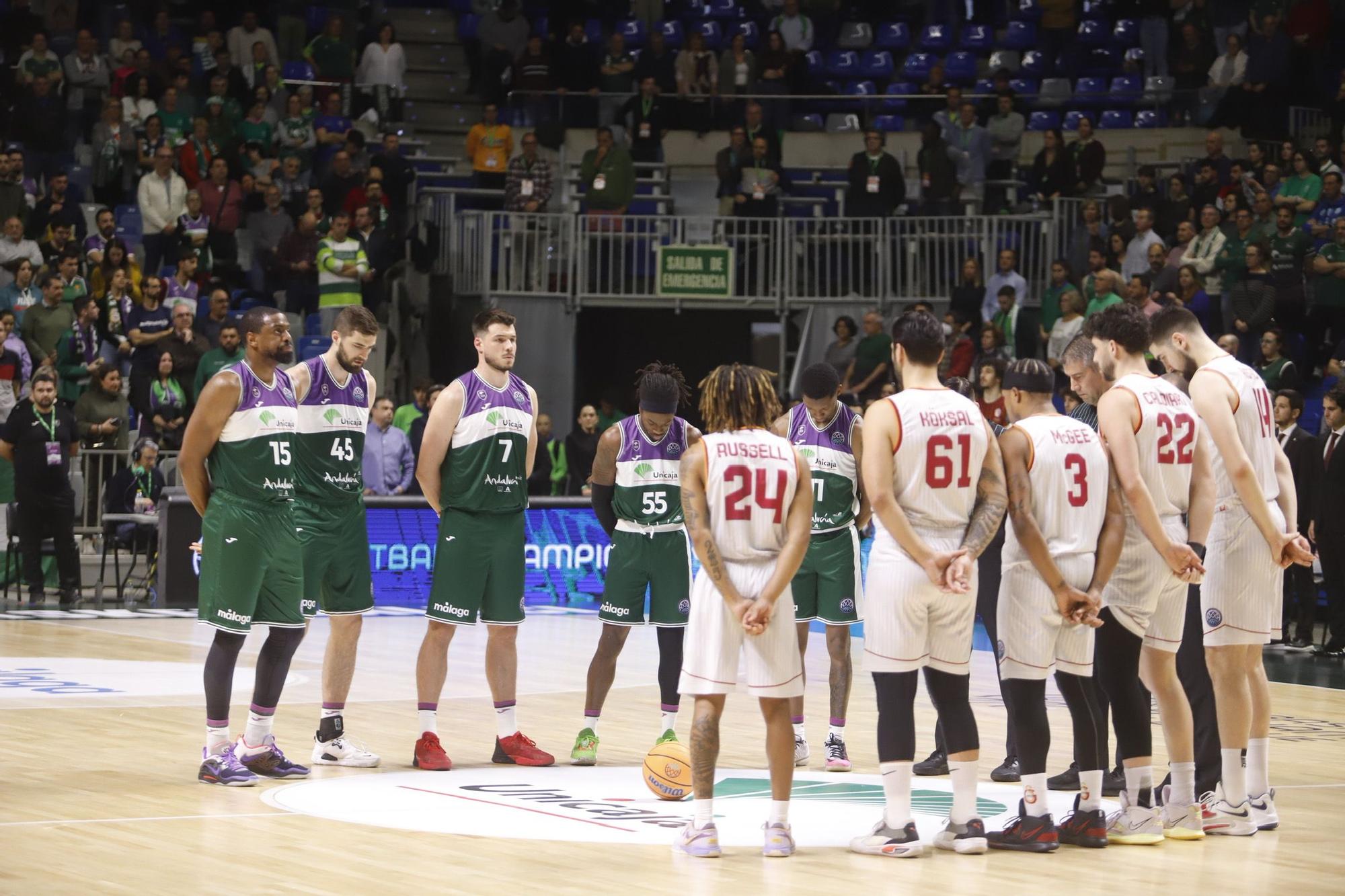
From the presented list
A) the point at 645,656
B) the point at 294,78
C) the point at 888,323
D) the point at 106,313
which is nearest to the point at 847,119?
the point at 888,323

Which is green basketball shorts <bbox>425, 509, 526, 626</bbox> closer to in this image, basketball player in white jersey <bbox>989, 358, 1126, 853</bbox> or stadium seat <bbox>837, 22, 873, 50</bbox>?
basketball player in white jersey <bbox>989, 358, 1126, 853</bbox>

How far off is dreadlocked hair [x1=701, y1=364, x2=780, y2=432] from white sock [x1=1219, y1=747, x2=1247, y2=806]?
245 cm

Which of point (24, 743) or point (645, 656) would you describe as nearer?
point (24, 743)

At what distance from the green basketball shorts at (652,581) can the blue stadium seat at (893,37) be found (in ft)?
58.1

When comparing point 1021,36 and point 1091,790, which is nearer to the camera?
point 1091,790

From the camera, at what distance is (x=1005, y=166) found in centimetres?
2280

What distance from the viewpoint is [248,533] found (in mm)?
8469

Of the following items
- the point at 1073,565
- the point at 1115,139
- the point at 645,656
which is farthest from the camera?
the point at 1115,139

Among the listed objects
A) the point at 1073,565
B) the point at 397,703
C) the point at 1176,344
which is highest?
the point at 1176,344

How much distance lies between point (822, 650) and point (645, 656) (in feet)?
4.92

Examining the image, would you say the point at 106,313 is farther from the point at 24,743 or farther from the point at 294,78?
the point at 24,743

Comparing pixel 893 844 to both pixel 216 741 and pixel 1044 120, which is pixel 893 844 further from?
pixel 1044 120

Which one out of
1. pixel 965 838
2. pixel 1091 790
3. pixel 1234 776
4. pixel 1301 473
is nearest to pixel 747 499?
pixel 965 838

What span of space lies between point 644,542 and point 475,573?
0.86 m
